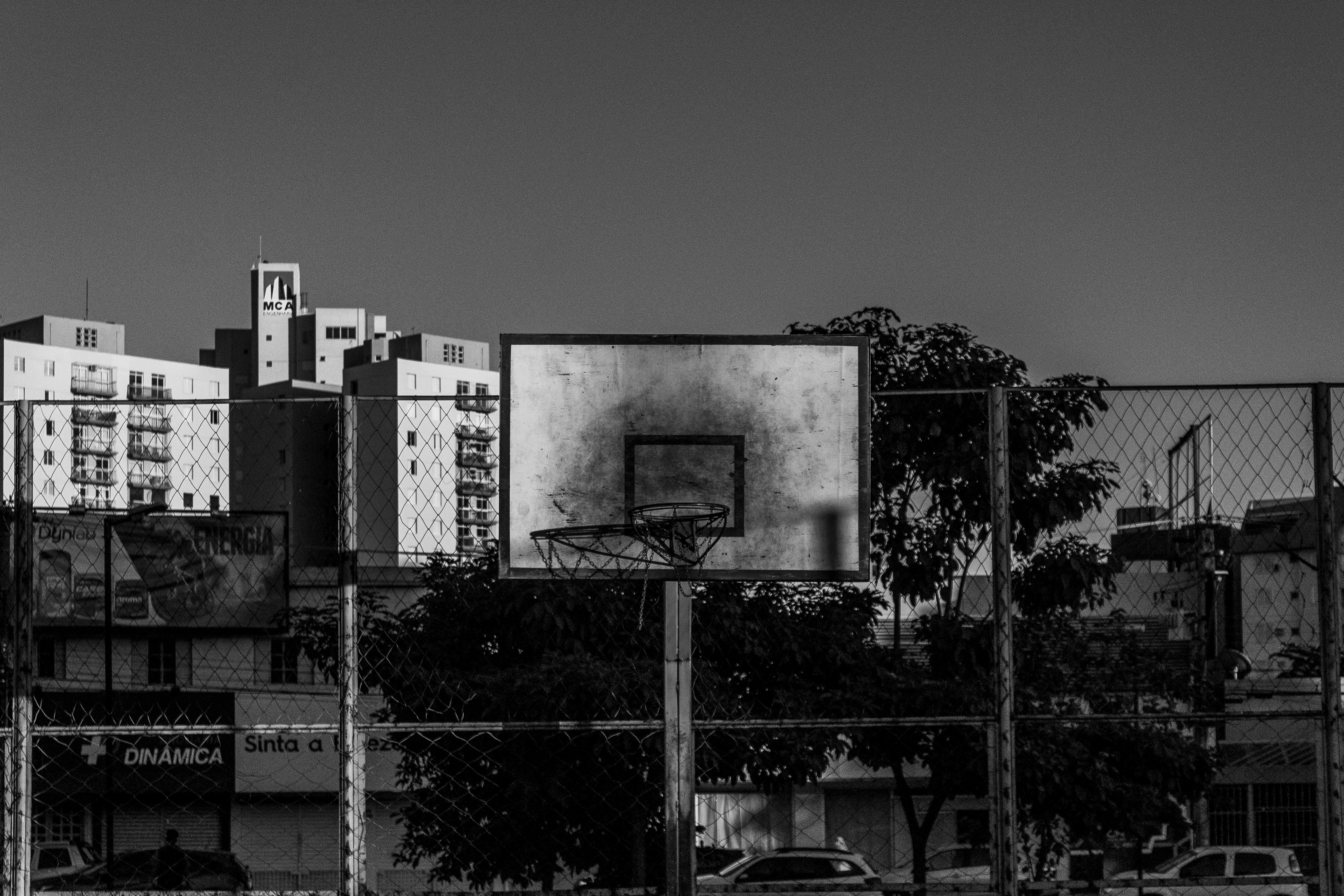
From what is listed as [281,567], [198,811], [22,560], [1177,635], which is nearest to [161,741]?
[198,811]

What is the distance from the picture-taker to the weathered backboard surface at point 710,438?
7.10 metres

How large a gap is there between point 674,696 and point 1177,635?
15298 millimetres

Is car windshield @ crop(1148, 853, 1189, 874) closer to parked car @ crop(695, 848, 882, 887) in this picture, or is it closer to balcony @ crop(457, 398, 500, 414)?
parked car @ crop(695, 848, 882, 887)

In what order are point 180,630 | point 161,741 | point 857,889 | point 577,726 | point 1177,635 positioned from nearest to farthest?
1. point 577,726
2. point 857,889
3. point 1177,635
4. point 161,741
5. point 180,630

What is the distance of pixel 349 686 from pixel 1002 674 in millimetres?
2789

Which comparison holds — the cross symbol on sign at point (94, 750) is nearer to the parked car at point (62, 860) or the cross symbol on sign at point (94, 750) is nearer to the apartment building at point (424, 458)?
the parked car at point (62, 860)

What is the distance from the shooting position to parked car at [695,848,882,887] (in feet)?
59.4

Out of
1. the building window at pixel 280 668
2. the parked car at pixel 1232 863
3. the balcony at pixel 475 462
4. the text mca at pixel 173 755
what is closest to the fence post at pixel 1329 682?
the balcony at pixel 475 462

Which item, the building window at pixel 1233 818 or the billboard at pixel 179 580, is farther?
the billboard at pixel 179 580

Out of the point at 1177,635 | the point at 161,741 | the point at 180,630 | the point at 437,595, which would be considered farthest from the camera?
the point at 180,630

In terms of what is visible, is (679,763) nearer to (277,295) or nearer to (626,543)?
(626,543)

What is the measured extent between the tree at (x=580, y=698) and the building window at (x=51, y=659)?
21.7 m

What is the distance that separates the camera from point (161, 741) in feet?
92.0

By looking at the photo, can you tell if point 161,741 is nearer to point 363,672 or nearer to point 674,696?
point 363,672
